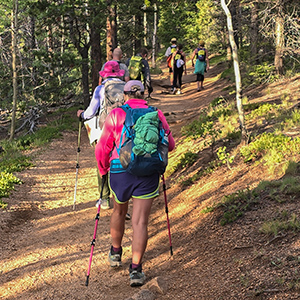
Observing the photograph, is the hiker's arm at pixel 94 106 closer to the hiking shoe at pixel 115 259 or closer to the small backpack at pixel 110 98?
the small backpack at pixel 110 98

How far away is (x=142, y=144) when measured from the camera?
13.2 ft

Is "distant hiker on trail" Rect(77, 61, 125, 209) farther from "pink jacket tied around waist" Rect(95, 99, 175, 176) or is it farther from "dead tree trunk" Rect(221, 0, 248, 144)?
"dead tree trunk" Rect(221, 0, 248, 144)

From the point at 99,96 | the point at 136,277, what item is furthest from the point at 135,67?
the point at 136,277

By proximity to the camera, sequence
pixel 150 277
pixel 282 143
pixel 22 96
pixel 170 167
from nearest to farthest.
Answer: pixel 150 277 < pixel 282 143 < pixel 170 167 < pixel 22 96

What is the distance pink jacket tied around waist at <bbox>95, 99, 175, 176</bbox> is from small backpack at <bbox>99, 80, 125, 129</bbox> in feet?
5.32

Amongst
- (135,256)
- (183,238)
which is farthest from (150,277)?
(183,238)

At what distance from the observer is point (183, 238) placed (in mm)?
5648

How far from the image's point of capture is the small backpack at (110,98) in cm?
606

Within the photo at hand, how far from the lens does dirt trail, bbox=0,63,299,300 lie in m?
4.35

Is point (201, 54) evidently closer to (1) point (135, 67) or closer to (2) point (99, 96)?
(1) point (135, 67)

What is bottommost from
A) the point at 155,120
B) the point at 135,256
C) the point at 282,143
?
the point at 135,256

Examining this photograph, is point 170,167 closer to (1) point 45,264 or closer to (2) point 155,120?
(1) point 45,264

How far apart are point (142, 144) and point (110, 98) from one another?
2.30 meters

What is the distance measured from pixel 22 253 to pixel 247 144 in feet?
15.1
